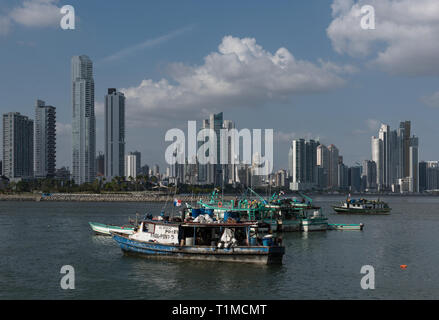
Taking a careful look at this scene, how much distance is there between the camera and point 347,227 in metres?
62.6

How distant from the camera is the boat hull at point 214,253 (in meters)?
33.8

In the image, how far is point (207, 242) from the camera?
36.2 metres

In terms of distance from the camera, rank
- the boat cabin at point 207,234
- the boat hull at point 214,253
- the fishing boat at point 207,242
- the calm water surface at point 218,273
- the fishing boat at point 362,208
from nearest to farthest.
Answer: the calm water surface at point 218,273 < the boat hull at point 214,253 < the fishing boat at point 207,242 < the boat cabin at point 207,234 < the fishing boat at point 362,208

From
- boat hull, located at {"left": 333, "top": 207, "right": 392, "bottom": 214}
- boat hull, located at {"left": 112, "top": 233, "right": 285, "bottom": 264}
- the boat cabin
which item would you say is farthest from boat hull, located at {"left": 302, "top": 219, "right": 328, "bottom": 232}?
boat hull, located at {"left": 333, "top": 207, "right": 392, "bottom": 214}

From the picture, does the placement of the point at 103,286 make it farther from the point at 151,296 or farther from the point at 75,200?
the point at 75,200

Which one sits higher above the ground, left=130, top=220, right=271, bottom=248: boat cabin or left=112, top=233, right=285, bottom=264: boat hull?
left=130, top=220, right=271, bottom=248: boat cabin

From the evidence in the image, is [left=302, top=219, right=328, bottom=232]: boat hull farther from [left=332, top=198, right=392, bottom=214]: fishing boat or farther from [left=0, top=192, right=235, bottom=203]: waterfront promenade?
[left=0, top=192, right=235, bottom=203]: waterfront promenade

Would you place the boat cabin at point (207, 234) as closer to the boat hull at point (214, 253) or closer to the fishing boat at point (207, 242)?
the fishing boat at point (207, 242)

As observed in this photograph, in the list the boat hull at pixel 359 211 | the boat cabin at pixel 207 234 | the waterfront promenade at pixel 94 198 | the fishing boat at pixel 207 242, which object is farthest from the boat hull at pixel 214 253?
the waterfront promenade at pixel 94 198

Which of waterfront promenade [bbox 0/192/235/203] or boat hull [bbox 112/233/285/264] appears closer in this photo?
boat hull [bbox 112/233/285/264]

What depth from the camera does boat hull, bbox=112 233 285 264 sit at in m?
33.8

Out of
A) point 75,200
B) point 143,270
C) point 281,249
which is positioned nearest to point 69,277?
point 143,270

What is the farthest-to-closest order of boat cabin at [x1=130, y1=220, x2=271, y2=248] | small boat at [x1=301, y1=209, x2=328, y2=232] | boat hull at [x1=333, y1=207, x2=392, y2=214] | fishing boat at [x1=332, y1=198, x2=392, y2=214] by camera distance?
fishing boat at [x1=332, y1=198, x2=392, y2=214]
boat hull at [x1=333, y1=207, x2=392, y2=214]
small boat at [x1=301, y1=209, x2=328, y2=232]
boat cabin at [x1=130, y1=220, x2=271, y2=248]

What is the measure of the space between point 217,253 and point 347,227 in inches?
1286
